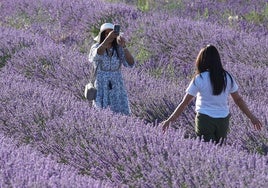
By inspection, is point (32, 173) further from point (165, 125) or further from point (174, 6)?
point (174, 6)

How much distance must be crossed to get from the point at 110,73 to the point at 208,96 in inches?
44.9

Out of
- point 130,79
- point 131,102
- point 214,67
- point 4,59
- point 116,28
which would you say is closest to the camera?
point 214,67

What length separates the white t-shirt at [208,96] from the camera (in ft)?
13.1

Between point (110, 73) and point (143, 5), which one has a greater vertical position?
point (110, 73)

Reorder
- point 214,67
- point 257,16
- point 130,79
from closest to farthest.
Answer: point 214,67 → point 130,79 → point 257,16

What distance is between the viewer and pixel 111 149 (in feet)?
11.8

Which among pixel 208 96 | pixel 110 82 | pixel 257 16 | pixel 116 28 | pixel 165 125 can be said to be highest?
pixel 116 28

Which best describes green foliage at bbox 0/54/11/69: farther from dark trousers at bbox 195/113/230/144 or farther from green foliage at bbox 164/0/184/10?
green foliage at bbox 164/0/184/10

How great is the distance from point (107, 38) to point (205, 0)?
5905mm

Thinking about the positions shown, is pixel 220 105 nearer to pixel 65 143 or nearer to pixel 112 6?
pixel 65 143

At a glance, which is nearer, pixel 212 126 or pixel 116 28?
pixel 212 126

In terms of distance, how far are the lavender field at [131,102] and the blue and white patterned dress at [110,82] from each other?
0.71ft

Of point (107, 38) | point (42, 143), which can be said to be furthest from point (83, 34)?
point (42, 143)

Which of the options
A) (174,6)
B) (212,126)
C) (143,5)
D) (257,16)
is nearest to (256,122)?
(212,126)
